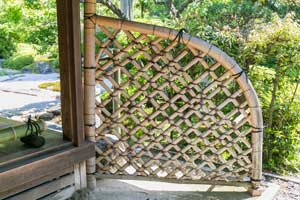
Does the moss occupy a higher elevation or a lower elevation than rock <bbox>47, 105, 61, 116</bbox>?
higher

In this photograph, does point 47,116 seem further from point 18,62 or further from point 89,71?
point 18,62

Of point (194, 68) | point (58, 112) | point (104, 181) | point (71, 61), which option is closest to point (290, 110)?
point (194, 68)

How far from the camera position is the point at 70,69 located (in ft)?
7.73

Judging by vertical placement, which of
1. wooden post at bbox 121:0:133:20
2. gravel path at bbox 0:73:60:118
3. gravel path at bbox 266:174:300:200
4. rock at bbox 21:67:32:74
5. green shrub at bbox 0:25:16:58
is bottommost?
gravel path at bbox 266:174:300:200

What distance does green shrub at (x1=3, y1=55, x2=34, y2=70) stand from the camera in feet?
Answer: 26.4

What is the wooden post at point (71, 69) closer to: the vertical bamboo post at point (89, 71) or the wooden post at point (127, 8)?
the vertical bamboo post at point (89, 71)

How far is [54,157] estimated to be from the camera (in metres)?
2.27

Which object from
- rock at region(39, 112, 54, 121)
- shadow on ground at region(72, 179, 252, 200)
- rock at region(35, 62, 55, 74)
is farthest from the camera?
rock at region(35, 62, 55, 74)

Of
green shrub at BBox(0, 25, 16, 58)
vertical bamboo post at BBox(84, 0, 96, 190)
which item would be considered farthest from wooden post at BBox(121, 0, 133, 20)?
green shrub at BBox(0, 25, 16, 58)

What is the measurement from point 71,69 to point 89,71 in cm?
20

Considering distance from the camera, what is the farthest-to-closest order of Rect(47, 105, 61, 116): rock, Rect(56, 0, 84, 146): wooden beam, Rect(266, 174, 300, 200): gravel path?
Rect(47, 105, 61, 116): rock → Rect(266, 174, 300, 200): gravel path → Rect(56, 0, 84, 146): wooden beam

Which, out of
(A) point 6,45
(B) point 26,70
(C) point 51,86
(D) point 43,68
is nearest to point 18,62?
(A) point 6,45

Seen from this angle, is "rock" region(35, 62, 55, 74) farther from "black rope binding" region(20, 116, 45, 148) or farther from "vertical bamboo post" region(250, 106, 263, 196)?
"vertical bamboo post" region(250, 106, 263, 196)

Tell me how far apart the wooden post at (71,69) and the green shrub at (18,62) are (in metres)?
6.16
